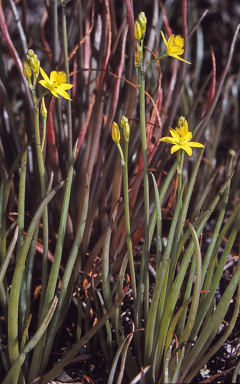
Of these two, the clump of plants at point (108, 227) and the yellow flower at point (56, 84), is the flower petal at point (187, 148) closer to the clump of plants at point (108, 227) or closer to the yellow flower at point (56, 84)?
the clump of plants at point (108, 227)

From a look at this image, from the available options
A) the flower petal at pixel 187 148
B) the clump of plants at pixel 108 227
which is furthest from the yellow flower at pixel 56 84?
the flower petal at pixel 187 148

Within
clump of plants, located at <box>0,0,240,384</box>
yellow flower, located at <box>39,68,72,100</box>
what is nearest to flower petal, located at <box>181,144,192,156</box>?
clump of plants, located at <box>0,0,240,384</box>

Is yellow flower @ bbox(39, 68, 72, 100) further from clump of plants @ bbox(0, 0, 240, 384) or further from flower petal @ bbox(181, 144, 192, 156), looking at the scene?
flower petal @ bbox(181, 144, 192, 156)

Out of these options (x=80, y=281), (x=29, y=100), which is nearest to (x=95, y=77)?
(x=29, y=100)

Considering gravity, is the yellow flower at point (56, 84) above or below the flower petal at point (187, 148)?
above

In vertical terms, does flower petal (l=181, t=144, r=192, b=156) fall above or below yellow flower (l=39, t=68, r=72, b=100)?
below

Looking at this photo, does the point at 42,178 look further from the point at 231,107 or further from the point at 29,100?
the point at 231,107

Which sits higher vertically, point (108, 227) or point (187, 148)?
point (187, 148)

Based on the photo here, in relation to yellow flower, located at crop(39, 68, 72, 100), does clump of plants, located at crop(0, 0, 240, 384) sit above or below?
below

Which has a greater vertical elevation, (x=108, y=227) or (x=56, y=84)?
(x=56, y=84)
